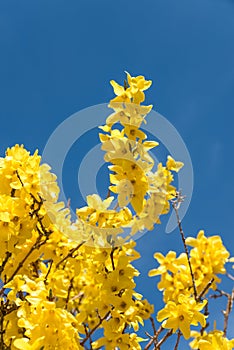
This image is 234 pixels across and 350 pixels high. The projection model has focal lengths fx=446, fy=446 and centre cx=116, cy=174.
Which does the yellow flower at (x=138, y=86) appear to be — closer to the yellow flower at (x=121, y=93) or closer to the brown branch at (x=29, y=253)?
the yellow flower at (x=121, y=93)

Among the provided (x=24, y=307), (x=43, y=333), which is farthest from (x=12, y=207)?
(x=43, y=333)

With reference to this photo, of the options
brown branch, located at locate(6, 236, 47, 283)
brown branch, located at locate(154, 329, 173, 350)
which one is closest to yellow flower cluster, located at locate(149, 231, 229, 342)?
brown branch, located at locate(154, 329, 173, 350)

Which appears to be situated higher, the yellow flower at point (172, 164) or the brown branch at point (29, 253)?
the yellow flower at point (172, 164)

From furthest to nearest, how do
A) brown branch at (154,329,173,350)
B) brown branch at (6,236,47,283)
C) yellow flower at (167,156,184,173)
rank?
yellow flower at (167,156,184,173) < brown branch at (154,329,173,350) < brown branch at (6,236,47,283)

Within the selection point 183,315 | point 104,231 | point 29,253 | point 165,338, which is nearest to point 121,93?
point 104,231

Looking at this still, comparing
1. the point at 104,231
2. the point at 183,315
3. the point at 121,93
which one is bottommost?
the point at 183,315

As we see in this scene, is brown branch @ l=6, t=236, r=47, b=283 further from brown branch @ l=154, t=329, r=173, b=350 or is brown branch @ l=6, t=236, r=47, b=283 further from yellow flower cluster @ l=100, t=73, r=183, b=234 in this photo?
brown branch @ l=154, t=329, r=173, b=350

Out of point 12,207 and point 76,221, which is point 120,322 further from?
point 12,207

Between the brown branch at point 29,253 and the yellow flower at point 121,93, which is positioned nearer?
the yellow flower at point 121,93

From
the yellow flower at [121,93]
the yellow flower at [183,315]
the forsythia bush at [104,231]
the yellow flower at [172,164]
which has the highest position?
the yellow flower at [172,164]

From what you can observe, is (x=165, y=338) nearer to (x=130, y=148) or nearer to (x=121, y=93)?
(x=130, y=148)

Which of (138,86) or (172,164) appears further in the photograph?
(172,164)

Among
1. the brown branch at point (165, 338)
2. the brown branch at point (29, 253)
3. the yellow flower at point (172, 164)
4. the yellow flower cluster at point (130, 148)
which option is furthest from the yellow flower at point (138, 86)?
the brown branch at point (165, 338)

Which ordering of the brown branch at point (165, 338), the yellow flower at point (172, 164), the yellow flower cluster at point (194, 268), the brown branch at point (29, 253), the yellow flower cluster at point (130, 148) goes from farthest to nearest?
the yellow flower cluster at point (194, 268), the yellow flower at point (172, 164), the brown branch at point (165, 338), the brown branch at point (29, 253), the yellow flower cluster at point (130, 148)
